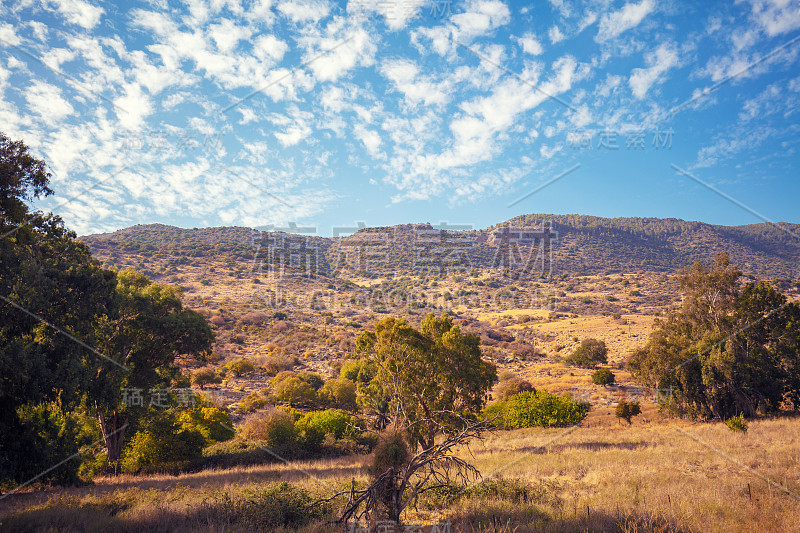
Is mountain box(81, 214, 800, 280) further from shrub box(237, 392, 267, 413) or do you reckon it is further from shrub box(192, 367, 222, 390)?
shrub box(237, 392, 267, 413)

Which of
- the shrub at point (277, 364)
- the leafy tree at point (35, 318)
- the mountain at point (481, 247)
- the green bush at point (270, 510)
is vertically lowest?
the shrub at point (277, 364)

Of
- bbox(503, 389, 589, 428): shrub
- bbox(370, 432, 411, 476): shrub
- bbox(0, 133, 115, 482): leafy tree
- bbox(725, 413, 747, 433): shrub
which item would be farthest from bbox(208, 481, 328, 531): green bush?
bbox(503, 389, 589, 428): shrub

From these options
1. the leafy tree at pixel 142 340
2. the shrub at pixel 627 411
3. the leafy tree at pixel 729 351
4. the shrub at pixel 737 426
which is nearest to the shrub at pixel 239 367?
the leafy tree at pixel 142 340

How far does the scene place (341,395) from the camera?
1198 inches

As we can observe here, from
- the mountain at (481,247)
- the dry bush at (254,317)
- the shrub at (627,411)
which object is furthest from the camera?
the mountain at (481,247)

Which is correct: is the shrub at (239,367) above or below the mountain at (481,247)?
below

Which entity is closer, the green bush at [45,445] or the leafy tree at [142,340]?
the green bush at [45,445]

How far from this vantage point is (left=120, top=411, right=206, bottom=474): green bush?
53.9ft

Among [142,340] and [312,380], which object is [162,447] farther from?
[312,380]

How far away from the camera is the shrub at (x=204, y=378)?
1319 inches

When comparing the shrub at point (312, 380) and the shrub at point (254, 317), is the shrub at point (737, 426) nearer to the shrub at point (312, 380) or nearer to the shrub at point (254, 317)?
the shrub at point (312, 380)

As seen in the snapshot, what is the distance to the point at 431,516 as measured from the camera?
806 centimetres

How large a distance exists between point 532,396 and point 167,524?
24295 millimetres

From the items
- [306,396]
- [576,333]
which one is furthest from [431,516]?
[576,333]
